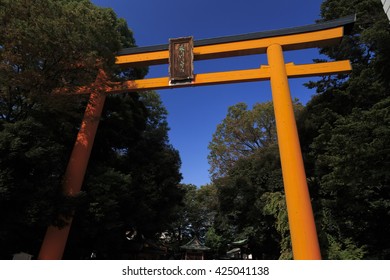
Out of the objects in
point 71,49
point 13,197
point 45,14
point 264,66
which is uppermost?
point 264,66

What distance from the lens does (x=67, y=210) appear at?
729 cm

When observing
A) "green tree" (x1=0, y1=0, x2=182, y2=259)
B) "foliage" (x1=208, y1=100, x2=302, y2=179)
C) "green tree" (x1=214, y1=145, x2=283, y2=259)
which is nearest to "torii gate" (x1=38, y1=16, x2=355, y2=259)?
"green tree" (x1=0, y1=0, x2=182, y2=259)

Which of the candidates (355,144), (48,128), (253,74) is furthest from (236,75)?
(48,128)

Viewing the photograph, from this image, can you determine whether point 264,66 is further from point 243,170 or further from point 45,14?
point 243,170

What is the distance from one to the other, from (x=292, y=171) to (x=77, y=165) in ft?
19.8

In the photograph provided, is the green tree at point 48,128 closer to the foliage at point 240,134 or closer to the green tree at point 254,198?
the green tree at point 254,198

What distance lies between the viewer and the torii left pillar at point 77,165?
757cm

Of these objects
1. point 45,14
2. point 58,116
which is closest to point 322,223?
point 58,116

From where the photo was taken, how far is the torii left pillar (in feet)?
24.8

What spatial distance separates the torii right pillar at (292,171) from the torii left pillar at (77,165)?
5.18 m

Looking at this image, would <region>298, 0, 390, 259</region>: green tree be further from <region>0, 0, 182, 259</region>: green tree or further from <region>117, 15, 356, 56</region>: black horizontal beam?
<region>0, 0, 182, 259</region>: green tree

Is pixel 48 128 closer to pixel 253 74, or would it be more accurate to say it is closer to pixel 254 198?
pixel 253 74

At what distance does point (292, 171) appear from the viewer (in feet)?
25.3

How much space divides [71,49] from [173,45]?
3.59 meters
